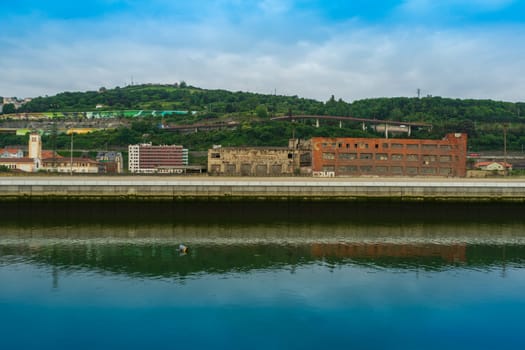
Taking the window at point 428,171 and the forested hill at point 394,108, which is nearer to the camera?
the window at point 428,171

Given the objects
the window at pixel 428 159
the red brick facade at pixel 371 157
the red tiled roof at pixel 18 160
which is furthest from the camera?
the red tiled roof at pixel 18 160

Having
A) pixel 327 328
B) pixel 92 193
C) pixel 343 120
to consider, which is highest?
pixel 343 120


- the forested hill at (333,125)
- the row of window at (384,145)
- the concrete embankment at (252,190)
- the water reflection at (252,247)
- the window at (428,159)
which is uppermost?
the forested hill at (333,125)

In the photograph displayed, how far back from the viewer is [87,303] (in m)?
17.5

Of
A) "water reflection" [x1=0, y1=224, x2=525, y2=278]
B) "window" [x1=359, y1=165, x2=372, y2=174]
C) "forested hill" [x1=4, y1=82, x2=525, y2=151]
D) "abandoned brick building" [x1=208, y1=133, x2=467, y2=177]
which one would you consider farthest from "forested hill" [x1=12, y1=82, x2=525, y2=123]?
"water reflection" [x1=0, y1=224, x2=525, y2=278]

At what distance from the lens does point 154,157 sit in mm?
98625

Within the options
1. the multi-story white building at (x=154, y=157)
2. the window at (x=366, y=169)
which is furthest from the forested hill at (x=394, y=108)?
the window at (x=366, y=169)

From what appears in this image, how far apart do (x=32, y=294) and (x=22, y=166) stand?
234ft

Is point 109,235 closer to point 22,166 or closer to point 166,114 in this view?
point 22,166

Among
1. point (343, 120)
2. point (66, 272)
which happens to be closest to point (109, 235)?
point (66, 272)

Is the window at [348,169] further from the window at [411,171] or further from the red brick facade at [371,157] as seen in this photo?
the window at [411,171]

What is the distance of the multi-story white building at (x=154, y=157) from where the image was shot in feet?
317

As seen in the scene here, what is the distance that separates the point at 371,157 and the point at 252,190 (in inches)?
1236

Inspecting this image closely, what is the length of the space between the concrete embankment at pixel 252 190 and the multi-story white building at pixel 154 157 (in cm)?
5830
